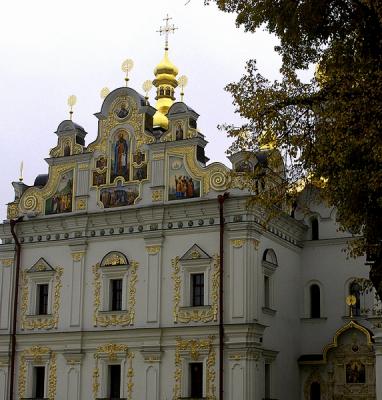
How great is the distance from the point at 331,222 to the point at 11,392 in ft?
40.1

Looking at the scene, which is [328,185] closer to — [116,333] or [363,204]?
[363,204]

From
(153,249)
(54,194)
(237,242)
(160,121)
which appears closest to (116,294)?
(153,249)

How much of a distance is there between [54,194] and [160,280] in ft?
17.3

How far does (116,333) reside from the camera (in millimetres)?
27594

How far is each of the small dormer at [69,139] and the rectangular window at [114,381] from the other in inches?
292

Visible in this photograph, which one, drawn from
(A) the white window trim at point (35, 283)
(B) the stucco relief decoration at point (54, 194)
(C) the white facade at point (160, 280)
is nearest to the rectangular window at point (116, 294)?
(C) the white facade at point (160, 280)

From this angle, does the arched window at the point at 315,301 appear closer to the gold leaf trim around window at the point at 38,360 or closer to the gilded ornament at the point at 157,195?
the gilded ornament at the point at 157,195

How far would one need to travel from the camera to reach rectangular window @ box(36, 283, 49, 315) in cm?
2945

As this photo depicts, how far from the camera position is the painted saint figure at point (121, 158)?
2886 cm

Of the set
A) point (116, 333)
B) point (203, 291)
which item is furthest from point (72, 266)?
point (203, 291)

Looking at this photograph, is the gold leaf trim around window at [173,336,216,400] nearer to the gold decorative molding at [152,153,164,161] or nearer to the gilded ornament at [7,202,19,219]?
the gold decorative molding at [152,153,164,161]

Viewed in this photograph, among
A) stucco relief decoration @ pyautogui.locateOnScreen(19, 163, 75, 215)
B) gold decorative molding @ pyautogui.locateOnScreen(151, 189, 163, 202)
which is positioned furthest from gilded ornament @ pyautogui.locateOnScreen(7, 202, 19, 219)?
gold decorative molding @ pyautogui.locateOnScreen(151, 189, 163, 202)

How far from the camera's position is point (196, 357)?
26203mm

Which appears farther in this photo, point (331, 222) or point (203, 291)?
point (331, 222)
